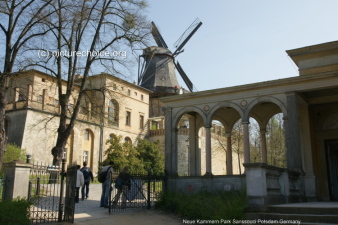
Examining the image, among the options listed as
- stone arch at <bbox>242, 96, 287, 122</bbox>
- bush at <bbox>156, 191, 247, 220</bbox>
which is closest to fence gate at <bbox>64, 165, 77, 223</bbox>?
bush at <bbox>156, 191, 247, 220</bbox>

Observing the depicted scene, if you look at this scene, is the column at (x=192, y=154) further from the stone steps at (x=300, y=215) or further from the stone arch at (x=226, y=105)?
the stone steps at (x=300, y=215)

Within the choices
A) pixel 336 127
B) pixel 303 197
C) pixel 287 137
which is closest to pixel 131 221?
pixel 303 197

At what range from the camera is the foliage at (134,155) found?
35188 mm

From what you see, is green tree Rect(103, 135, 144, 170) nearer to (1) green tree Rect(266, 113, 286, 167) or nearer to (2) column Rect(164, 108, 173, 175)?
(1) green tree Rect(266, 113, 286, 167)

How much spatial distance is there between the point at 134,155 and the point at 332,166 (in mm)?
23013

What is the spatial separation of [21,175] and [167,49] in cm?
5017

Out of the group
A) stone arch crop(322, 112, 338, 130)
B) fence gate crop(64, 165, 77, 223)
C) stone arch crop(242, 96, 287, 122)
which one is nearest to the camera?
fence gate crop(64, 165, 77, 223)

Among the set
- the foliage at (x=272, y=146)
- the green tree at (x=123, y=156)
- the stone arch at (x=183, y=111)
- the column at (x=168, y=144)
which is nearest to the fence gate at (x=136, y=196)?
the column at (x=168, y=144)

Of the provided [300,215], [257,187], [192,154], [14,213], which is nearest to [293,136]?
[257,187]

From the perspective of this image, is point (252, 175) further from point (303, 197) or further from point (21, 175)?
point (21, 175)

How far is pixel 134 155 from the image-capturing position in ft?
121

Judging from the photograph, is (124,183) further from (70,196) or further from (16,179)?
(16,179)

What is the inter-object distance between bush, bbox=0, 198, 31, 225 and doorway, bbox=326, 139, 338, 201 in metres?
13.4

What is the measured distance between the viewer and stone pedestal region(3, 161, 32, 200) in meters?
10.1
